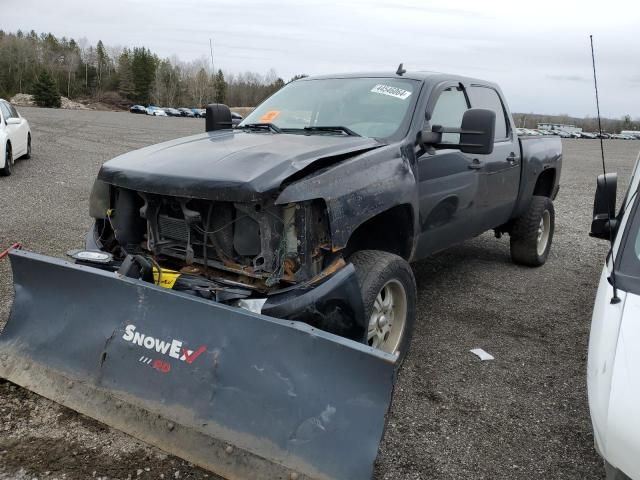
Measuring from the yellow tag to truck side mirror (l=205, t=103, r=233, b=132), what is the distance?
79.5 inches

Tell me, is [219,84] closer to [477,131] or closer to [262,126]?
[262,126]

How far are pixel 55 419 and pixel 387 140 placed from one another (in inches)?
105

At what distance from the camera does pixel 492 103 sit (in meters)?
5.81

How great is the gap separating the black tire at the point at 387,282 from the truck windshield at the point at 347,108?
0.99m

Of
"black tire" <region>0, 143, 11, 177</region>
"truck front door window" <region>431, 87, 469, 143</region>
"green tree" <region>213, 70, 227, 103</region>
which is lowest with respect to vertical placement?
"black tire" <region>0, 143, 11, 177</region>

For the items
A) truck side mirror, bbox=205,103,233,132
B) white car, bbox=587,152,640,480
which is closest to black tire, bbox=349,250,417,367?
white car, bbox=587,152,640,480

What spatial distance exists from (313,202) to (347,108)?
158 cm

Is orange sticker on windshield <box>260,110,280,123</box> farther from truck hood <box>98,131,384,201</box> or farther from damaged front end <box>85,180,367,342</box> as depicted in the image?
damaged front end <box>85,180,367,342</box>

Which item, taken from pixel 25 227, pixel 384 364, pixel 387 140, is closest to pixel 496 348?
pixel 387 140

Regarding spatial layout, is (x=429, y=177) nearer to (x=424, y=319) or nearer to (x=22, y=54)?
(x=424, y=319)

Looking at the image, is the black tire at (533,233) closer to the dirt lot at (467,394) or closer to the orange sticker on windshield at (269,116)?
the dirt lot at (467,394)

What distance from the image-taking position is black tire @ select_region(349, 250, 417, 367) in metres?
3.43

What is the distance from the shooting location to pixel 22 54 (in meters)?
92.8

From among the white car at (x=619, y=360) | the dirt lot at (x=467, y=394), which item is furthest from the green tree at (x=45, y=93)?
the white car at (x=619, y=360)
